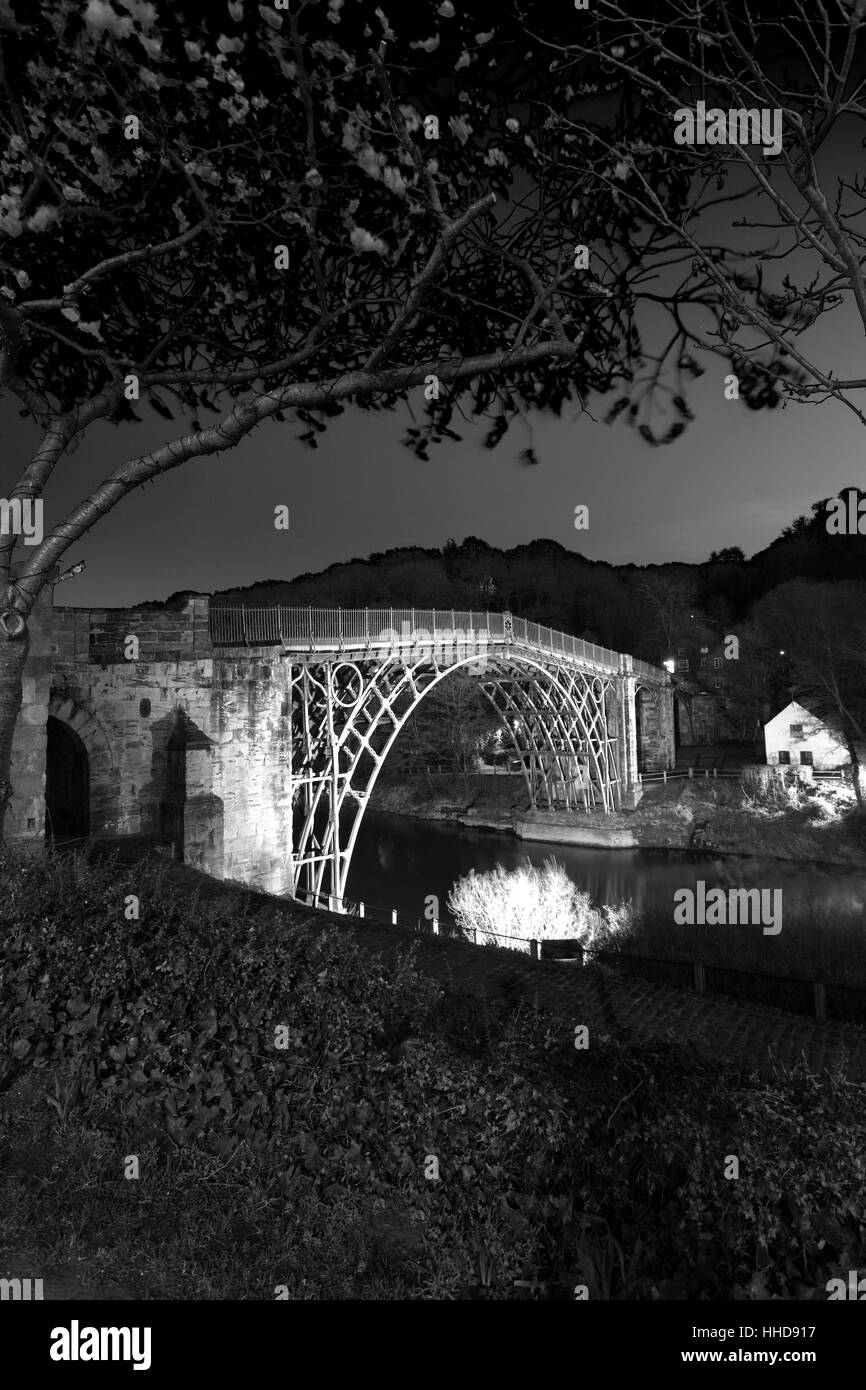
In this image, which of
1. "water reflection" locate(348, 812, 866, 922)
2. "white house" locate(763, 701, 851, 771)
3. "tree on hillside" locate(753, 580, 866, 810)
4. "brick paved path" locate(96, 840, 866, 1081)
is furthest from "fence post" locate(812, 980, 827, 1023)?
"white house" locate(763, 701, 851, 771)

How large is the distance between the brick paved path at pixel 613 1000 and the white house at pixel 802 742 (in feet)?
107

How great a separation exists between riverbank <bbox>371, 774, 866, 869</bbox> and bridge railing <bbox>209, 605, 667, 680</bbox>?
47.5 feet

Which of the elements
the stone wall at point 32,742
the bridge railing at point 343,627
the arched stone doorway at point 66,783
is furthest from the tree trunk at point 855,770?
the stone wall at point 32,742

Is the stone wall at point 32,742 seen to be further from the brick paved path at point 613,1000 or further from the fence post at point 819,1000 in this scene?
the fence post at point 819,1000

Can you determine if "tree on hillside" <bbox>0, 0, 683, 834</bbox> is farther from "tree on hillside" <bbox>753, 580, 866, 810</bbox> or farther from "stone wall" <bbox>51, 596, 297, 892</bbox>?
"tree on hillside" <bbox>753, 580, 866, 810</bbox>

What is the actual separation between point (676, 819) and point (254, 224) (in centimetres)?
3837

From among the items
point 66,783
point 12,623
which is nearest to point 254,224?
point 12,623

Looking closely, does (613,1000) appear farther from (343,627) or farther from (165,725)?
(343,627)

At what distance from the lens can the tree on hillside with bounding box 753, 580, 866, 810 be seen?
123 feet

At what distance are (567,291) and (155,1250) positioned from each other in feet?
22.5

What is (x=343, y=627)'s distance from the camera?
21.2m

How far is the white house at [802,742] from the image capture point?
3906 cm

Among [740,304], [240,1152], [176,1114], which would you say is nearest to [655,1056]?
[240,1152]

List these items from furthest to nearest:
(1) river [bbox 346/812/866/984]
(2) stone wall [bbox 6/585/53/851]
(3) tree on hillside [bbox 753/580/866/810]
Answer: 1. (3) tree on hillside [bbox 753/580/866/810]
2. (1) river [bbox 346/812/866/984]
3. (2) stone wall [bbox 6/585/53/851]
